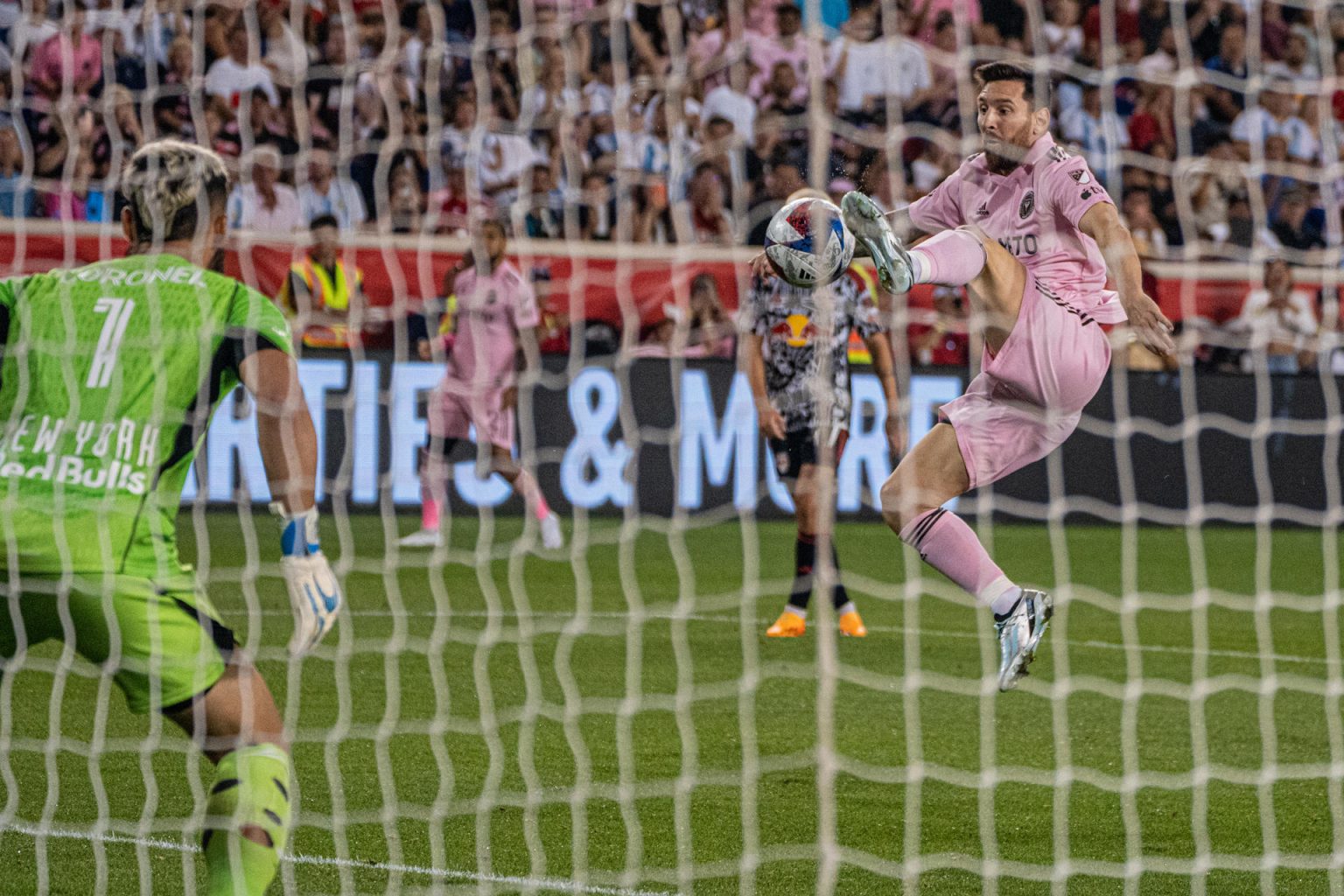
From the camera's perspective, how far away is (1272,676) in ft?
26.2

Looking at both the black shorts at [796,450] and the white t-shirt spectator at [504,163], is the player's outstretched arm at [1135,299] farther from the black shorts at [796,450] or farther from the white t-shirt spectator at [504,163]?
the white t-shirt spectator at [504,163]

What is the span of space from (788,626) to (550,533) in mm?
3471

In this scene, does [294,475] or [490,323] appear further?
[490,323]

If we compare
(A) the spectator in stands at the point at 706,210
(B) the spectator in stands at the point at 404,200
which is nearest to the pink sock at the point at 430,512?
(B) the spectator in stands at the point at 404,200

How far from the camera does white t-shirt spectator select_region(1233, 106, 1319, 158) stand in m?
13.2

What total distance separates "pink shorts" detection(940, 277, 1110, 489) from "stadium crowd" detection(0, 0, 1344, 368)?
483 centimetres

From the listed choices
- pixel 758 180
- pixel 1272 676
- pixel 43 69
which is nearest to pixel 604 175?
pixel 758 180

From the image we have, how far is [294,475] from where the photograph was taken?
3.78m

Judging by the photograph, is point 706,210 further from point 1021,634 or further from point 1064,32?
point 1021,634

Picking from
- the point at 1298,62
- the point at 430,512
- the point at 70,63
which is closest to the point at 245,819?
the point at 70,63

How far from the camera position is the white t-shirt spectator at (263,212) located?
11.7 metres

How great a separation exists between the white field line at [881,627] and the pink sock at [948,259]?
13.3 feet

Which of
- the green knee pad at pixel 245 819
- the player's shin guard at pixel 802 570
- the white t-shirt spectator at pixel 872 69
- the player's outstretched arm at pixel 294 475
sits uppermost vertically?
the white t-shirt spectator at pixel 872 69

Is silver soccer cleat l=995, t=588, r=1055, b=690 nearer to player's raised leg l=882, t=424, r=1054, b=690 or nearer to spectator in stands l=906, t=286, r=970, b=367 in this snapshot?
player's raised leg l=882, t=424, r=1054, b=690
